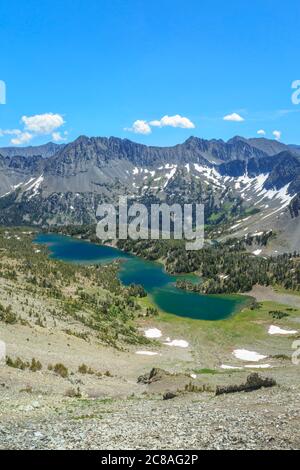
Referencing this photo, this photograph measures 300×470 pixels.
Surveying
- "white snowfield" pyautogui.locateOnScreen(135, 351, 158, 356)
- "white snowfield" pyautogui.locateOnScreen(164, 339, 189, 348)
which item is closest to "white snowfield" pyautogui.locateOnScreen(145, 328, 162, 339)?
"white snowfield" pyautogui.locateOnScreen(164, 339, 189, 348)

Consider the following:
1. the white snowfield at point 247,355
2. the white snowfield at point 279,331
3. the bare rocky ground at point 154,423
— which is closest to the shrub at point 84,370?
the bare rocky ground at point 154,423

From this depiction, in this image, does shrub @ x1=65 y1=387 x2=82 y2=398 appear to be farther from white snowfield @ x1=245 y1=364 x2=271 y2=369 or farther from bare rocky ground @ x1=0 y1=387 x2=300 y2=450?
white snowfield @ x1=245 y1=364 x2=271 y2=369

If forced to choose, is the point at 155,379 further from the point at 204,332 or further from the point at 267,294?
the point at 267,294

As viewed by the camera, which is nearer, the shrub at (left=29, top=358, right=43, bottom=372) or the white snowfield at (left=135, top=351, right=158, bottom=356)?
the shrub at (left=29, top=358, right=43, bottom=372)

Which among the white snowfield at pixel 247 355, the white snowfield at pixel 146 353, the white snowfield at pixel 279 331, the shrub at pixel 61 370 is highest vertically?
the shrub at pixel 61 370

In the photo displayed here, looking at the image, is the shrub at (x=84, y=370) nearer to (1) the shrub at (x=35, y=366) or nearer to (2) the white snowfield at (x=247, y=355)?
(1) the shrub at (x=35, y=366)
